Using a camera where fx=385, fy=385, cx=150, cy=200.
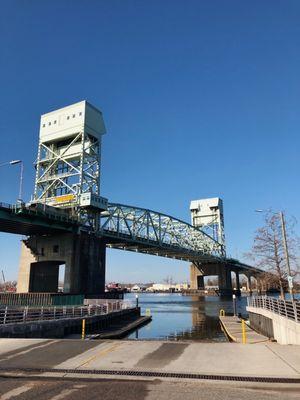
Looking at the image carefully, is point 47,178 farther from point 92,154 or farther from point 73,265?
point 73,265

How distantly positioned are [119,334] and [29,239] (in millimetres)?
56891

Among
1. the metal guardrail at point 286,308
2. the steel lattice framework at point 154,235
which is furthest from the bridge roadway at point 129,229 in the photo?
the metal guardrail at point 286,308

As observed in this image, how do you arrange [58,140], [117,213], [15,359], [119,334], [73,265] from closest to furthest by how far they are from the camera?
1. [15,359]
2. [119,334]
3. [73,265]
4. [58,140]
5. [117,213]

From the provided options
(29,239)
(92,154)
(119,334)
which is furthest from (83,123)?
(119,334)

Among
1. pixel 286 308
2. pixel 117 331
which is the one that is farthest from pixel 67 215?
pixel 286 308

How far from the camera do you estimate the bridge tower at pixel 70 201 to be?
83.8m

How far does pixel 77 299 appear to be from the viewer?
7006 centimetres

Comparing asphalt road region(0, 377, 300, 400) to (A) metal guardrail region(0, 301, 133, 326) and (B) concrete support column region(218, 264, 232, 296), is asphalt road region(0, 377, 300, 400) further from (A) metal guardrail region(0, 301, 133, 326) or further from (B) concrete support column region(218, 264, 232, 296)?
(B) concrete support column region(218, 264, 232, 296)

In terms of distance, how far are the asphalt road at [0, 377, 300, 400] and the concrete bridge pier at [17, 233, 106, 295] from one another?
70.8 m

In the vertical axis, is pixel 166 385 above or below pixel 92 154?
below

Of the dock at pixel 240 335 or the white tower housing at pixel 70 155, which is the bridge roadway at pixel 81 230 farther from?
the dock at pixel 240 335

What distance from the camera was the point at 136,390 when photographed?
10297mm

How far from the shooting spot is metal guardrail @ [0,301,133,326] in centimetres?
2909

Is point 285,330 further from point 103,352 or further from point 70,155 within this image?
point 70,155
